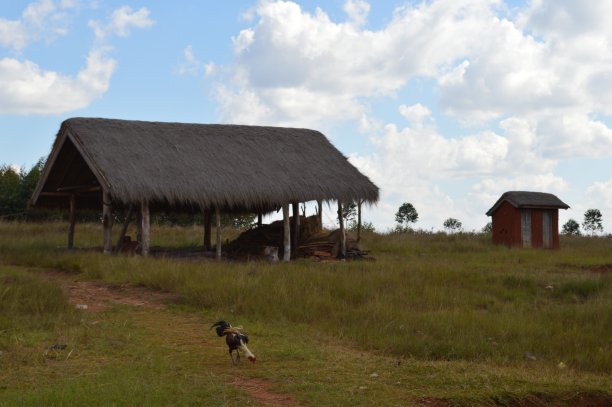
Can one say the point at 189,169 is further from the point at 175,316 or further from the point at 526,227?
the point at 526,227

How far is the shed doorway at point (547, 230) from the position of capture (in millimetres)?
A: 25250

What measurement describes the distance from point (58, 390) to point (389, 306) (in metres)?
5.40

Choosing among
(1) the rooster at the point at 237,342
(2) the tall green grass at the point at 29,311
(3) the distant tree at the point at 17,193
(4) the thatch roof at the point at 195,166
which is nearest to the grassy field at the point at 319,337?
(2) the tall green grass at the point at 29,311

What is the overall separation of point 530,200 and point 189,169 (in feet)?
42.8

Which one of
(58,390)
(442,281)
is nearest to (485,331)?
(442,281)

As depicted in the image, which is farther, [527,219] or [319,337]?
[527,219]

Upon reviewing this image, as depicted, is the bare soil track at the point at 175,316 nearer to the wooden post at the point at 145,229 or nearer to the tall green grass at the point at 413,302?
the tall green grass at the point at 413,302

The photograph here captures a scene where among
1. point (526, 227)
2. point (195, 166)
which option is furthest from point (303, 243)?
point (526, 227)

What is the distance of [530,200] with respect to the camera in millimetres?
24906

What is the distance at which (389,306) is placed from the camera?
10297 mm

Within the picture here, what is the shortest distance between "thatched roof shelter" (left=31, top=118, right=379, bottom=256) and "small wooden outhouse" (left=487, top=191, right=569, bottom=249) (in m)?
7.12

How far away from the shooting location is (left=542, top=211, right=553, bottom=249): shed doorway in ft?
82.8

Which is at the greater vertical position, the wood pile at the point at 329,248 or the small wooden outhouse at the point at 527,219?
the small wooden outhouse at the point at 527,219

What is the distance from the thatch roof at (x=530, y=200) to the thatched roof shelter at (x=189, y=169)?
7.05m
